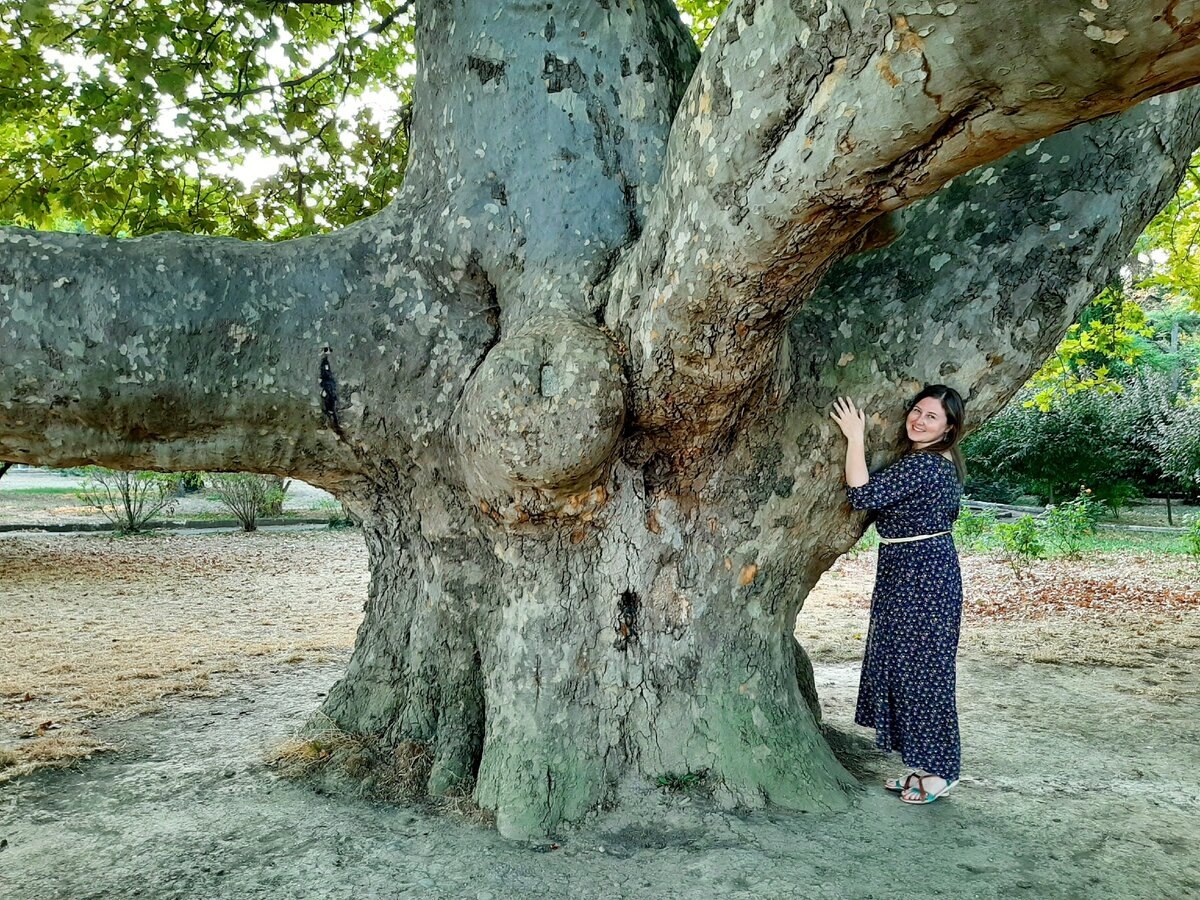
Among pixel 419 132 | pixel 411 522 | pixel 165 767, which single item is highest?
pixel 419 132

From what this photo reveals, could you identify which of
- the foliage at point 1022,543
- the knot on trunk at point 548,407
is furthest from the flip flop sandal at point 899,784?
the foliage at point 1022,543

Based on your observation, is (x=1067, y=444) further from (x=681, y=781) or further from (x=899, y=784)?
(x=681, y=781)

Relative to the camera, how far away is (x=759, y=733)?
357 centimetres

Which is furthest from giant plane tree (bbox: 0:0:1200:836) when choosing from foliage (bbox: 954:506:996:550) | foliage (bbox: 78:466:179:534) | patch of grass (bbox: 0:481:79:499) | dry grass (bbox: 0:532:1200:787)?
patch of grass (bbox: 0:481:79:499)

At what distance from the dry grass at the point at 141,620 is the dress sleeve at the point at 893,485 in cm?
371

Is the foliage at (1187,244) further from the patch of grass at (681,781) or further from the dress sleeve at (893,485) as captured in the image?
the patch of grass at (681,781)

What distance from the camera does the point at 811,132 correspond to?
85.4 inches

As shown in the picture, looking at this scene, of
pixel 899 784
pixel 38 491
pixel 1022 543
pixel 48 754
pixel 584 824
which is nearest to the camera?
pixel 584 824

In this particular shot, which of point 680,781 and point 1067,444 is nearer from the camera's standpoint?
point 680,781

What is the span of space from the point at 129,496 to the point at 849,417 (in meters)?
13.8

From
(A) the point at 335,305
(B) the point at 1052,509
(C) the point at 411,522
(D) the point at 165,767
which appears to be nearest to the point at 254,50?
(A) the point at 335,305

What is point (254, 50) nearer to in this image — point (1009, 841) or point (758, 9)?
point (758, 9)

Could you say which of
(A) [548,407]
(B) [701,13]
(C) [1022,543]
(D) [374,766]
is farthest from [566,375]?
(C) [1022,543]

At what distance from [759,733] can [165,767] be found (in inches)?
104
